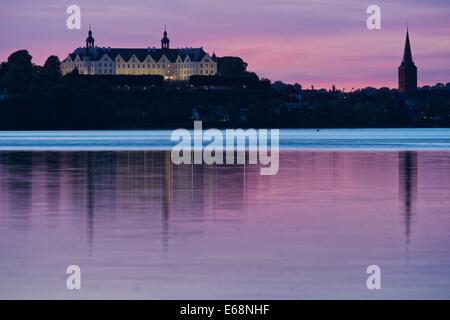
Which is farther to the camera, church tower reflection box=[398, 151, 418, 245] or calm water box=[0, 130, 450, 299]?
church tower reflection box=[398, 151, 418, 245]

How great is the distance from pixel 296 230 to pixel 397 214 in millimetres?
3550

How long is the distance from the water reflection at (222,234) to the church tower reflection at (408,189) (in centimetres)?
6

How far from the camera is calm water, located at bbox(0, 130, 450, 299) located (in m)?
14.9

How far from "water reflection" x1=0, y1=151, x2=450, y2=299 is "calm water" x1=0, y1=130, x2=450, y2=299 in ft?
0.09

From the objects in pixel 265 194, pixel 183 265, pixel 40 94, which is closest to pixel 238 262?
pixel 183 265

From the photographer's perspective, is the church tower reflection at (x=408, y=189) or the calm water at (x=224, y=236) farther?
the church tower reflection at (x=408, y=189)

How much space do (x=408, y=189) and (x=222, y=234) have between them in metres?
11.3

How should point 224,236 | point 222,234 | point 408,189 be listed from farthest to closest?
point 408,189 < point 222,234 < point 224,236


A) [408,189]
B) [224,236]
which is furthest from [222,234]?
[408,189]

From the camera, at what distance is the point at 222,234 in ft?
65.5

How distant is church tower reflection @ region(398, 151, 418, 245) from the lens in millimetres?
22438

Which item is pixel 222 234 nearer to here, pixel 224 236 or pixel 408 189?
pixel 224 236

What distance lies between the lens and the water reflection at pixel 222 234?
15.0 metres
